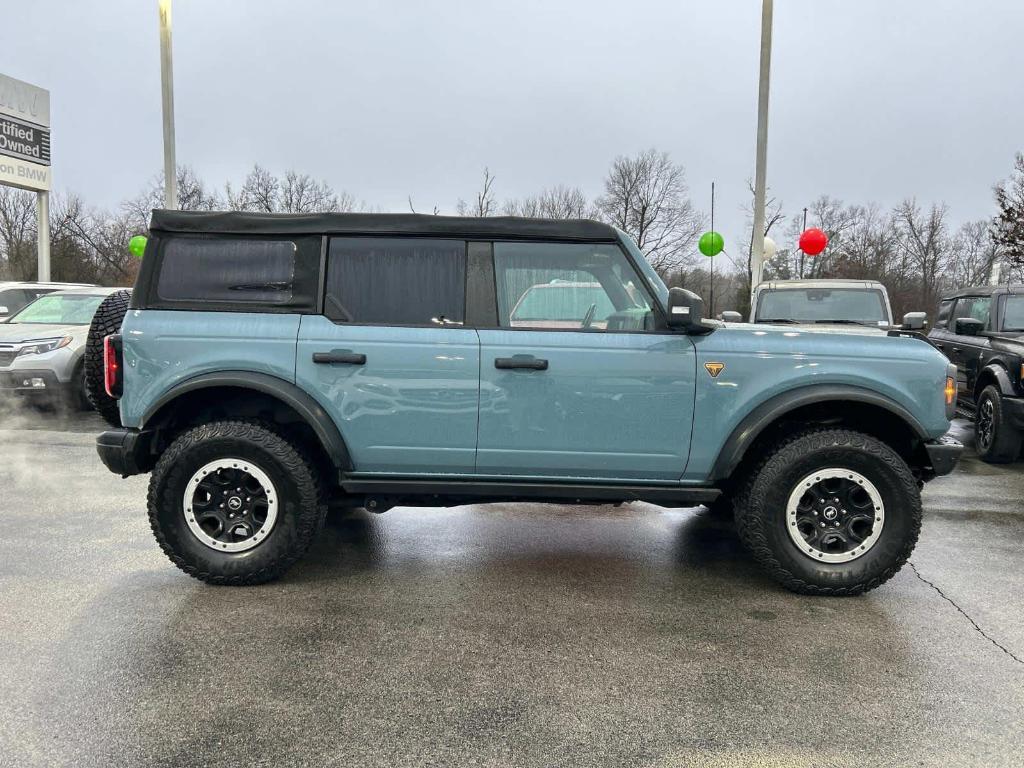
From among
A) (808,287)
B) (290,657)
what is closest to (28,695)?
(290,657)

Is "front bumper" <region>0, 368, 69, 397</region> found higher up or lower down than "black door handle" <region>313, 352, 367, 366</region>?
lower down

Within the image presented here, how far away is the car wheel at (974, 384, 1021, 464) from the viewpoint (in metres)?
7.18

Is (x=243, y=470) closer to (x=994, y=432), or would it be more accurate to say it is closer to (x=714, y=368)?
(x=714, y=368)

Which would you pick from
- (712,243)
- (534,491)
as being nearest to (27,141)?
(712,243)

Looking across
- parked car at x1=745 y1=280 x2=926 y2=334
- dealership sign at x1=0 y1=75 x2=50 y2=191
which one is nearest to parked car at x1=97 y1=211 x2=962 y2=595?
parked car at x1=745 y1=280 x2=926 y2=334

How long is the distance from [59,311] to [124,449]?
817cm

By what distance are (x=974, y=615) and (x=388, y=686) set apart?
288 centimetres

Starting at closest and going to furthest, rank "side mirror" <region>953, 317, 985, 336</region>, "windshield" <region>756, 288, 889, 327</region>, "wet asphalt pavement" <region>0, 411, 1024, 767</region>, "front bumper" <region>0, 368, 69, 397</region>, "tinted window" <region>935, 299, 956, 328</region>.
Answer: "wet asphalt pavement" <region>0, 411, 1024, 767</region>
"side mirror" <region>953, 317, 985, 336</region>
"windshield" <region>756, 288, 889, 327</region>
"front bumper" <region>0, 368, 69, 397</region>
"tinted window" <region>935, 299, 956, 328</region>

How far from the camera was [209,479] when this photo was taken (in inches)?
155

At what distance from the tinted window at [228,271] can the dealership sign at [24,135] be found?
19077 millimetres

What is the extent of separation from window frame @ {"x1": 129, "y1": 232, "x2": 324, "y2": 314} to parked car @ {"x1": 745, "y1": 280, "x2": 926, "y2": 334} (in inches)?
256

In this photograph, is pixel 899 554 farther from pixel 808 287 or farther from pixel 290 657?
pixel 808 287

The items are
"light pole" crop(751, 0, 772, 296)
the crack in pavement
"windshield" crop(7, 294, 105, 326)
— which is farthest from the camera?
"light pole" crop(751, 0, 772, 296)

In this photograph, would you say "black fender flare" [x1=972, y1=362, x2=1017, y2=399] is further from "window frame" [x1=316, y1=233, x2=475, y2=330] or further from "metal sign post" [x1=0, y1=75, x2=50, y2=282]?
"metal sign post" [x1=0, y1=75, x2=50, y2=282]
